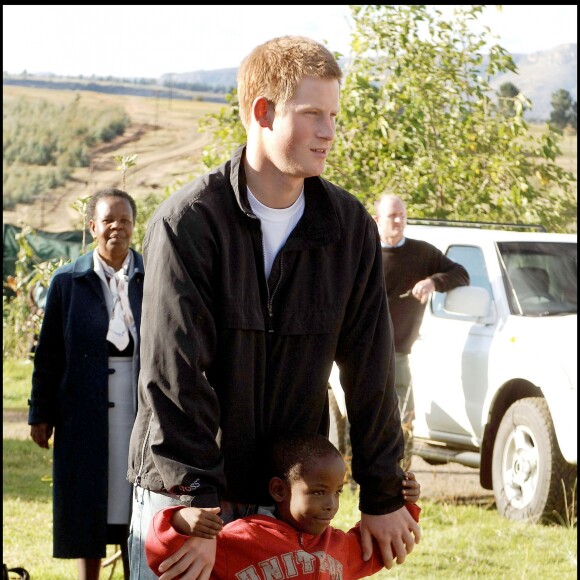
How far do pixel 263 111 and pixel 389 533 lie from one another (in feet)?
3.59

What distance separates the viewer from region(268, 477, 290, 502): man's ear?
113 inches

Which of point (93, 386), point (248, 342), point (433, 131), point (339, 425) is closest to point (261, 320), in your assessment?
point (248, 342)

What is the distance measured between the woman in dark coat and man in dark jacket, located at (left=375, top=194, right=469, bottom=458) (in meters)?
3.01

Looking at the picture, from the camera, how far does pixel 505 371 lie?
7.55m

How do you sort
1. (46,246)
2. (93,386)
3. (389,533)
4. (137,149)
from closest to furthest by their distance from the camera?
(389,533)
(93,386)
(46,246)
(137,149)

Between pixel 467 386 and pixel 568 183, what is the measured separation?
15.7ft

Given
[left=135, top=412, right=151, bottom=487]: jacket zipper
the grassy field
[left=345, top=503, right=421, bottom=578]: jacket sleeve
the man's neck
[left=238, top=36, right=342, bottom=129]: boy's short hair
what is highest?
[left=238, top=36, right=342, bottom=129]: boy's short hair

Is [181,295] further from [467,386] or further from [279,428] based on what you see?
[467,386]

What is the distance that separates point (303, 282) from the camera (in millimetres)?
2824

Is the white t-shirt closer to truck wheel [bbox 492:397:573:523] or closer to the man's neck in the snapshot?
the man's neck

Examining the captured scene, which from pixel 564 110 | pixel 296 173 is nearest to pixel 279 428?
pixel 296 173

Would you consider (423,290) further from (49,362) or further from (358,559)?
(358,559)

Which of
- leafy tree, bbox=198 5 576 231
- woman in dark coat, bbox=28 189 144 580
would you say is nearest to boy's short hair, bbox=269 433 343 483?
woman in dark coat, bbox=28 189 144 580

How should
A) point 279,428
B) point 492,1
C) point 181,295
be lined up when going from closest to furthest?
point 181,295
point 279,428
point 492,1
